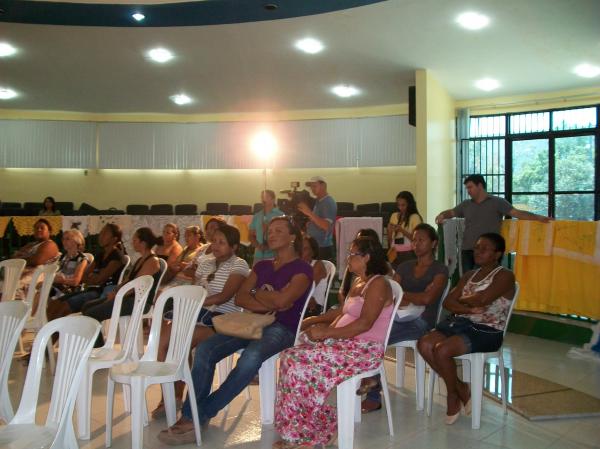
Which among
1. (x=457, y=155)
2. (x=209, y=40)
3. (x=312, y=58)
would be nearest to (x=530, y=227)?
(x=312, y=58)

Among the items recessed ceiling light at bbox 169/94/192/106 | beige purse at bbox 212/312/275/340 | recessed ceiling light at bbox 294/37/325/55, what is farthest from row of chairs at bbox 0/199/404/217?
beige purse at bbox 212/312/275/340

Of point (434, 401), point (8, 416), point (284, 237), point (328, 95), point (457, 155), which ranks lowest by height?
point (434, 401)

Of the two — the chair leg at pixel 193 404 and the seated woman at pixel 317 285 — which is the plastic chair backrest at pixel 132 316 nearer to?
the chair leg at pixel 193 404

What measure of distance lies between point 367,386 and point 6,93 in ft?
29.9

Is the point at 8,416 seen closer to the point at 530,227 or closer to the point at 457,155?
the point at 530,227

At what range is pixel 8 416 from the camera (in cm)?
264

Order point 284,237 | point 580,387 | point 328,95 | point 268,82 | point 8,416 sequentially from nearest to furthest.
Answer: point 8,416
point 284,237
point 580,387
point 268,82
point 328,95

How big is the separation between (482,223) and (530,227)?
1.38 feet

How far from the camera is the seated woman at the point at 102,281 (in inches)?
201

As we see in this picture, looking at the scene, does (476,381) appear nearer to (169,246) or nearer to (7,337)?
(7,337)

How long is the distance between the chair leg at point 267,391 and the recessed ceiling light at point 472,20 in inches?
163

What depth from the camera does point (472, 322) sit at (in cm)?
362

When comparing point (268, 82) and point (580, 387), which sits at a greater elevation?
point (268, 82)

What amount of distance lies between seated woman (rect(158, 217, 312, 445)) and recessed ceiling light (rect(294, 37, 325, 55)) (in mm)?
3769
